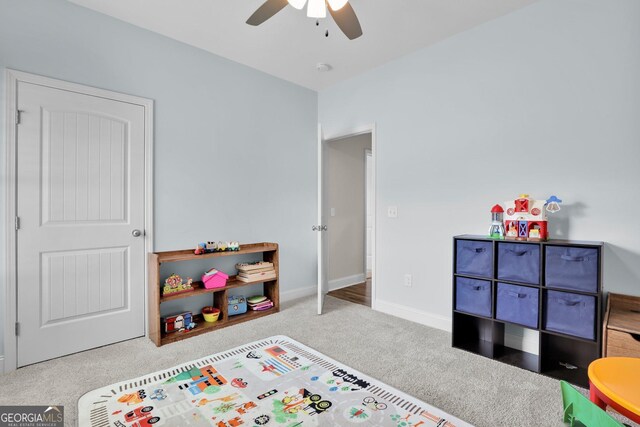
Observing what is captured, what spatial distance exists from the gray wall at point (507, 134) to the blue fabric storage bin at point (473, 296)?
0.39 meters

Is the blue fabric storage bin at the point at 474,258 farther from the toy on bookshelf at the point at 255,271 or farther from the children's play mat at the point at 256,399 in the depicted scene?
the toy on bookshelf at the point at 255,271

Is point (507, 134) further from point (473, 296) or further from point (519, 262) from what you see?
point (473, 296)

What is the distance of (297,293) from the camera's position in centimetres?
398

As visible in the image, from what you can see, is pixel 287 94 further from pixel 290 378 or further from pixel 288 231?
pixel 290 378

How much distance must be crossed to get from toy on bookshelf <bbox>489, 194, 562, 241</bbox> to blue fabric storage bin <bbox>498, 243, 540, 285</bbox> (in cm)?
8

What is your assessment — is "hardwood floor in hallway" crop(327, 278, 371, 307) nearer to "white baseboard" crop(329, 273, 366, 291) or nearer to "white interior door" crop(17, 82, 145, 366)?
"white baseboard" crop(329, 273, 366, 291)

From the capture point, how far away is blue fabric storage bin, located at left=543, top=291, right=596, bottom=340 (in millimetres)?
1976

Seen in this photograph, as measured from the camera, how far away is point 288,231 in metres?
3.93

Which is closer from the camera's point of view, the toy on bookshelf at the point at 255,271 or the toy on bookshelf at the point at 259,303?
the toy on bookshelf at the point at 255,271

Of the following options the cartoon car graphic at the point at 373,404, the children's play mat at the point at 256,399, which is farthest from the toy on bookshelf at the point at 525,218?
the cartoon car graphic at the point at 373,404

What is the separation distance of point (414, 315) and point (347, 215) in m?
1.86

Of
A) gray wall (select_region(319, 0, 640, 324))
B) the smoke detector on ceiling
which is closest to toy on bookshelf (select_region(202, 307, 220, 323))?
gray wall (select_region(319, 0, 640, 324))

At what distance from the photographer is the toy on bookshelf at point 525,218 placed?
2.23 meters

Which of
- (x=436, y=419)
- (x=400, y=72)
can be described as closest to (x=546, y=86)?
(x=400, y=72)
